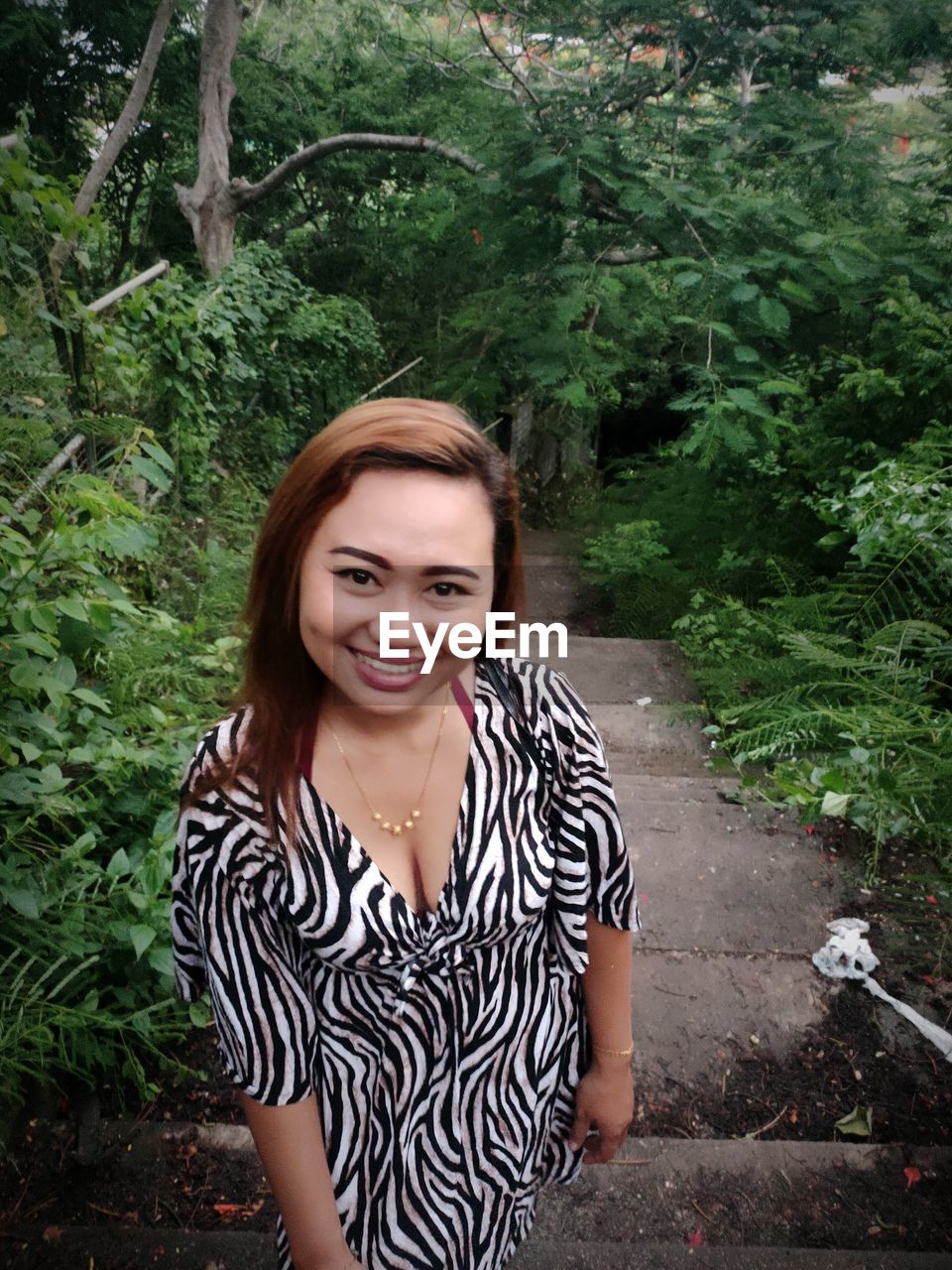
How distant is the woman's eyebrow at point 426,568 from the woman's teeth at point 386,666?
0.24 ft

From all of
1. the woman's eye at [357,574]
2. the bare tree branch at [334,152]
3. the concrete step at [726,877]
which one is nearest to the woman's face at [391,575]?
the woman's eye at [357,574]

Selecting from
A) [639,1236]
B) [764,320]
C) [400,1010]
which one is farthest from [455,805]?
[764,320]

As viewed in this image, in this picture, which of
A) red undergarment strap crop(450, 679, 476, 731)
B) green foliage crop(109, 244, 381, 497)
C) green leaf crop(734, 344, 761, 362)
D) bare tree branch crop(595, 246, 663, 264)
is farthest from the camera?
bare tree branch crop(595, 246, 663, 264)

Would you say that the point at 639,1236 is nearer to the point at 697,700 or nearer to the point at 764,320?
the point at 697,700

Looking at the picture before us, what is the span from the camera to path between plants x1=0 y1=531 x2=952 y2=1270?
3.78ft

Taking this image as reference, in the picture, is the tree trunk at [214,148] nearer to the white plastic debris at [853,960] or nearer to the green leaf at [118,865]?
the green leaf at [118,865]

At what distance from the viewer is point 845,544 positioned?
3.54 metres

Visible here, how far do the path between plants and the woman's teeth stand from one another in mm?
991

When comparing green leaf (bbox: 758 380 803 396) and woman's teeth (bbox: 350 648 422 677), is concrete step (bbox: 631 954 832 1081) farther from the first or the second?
green leaf (bbox: 758 380 803 396)

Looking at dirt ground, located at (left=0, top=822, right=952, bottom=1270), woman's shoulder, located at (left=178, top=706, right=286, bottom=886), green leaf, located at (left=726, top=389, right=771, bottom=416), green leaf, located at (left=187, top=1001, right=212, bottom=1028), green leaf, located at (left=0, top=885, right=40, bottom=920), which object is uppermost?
green leaf, located at (left=726, top=389, right=771, bottom=416)

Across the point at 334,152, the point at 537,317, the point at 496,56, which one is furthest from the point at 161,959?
the point at 496,56

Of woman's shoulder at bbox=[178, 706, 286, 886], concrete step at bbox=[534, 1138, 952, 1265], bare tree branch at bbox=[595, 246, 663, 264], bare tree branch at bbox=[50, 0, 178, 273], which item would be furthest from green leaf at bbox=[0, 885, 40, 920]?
bare tree branch at bbox=[595, 246, 663, 264]

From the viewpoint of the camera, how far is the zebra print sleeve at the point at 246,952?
64cm

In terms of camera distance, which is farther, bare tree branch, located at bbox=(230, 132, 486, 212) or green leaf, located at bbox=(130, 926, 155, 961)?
bare tree branch, located at bbox=(230, 132, 486, 212)
